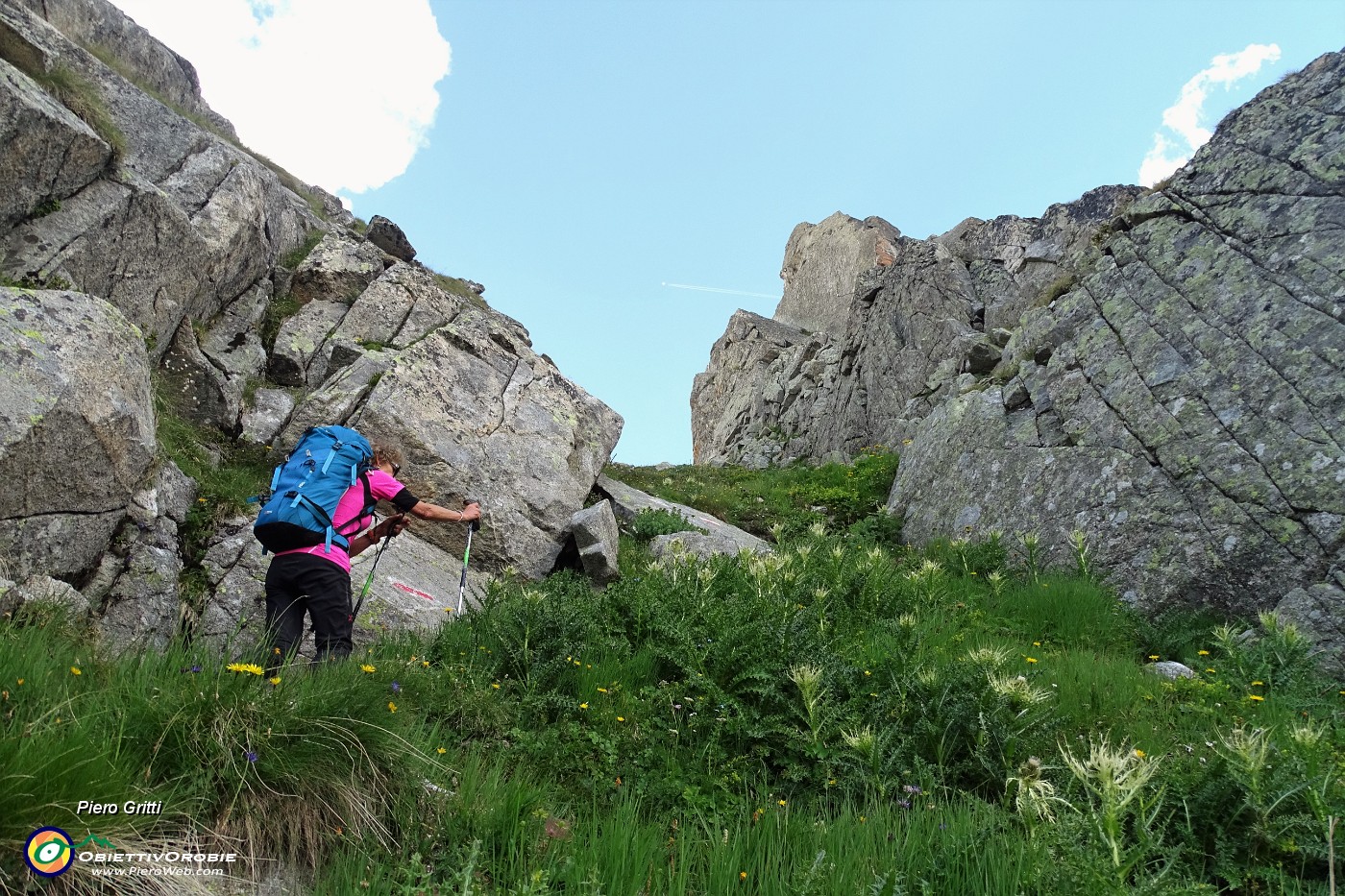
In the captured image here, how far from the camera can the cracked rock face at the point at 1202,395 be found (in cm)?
766

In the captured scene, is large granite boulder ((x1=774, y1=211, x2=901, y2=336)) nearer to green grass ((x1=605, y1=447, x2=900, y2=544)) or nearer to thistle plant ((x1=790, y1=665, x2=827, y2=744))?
green grass ((x1=605, y1=447, x2=900, y2=544))

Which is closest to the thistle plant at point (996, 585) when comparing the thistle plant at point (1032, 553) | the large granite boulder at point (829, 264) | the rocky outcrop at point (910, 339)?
the thistle plant at point (1032, 553)

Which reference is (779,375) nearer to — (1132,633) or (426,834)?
(1132,633)

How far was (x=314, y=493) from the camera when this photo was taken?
5.55 meters

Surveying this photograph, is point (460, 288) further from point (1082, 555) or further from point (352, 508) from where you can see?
point (1082, 555)

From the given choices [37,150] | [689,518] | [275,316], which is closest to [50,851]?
[37,150]

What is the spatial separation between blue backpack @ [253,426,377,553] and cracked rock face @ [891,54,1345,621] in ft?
27.0

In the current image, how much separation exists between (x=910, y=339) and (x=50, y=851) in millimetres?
23175

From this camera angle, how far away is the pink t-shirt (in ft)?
18.1

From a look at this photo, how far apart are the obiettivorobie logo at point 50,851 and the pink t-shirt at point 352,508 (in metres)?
3.21

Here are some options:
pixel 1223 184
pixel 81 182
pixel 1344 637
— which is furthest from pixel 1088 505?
pixel 81 182

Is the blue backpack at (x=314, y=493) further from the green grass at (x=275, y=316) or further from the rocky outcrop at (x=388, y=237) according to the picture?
the rocky outcrop at (x=388, y=237)

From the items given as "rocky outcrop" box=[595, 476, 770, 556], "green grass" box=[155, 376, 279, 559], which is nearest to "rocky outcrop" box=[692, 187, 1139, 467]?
"rocky outcrop" box=[595, 476, 770, 556]

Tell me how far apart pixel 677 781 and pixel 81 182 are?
30.4 ft
